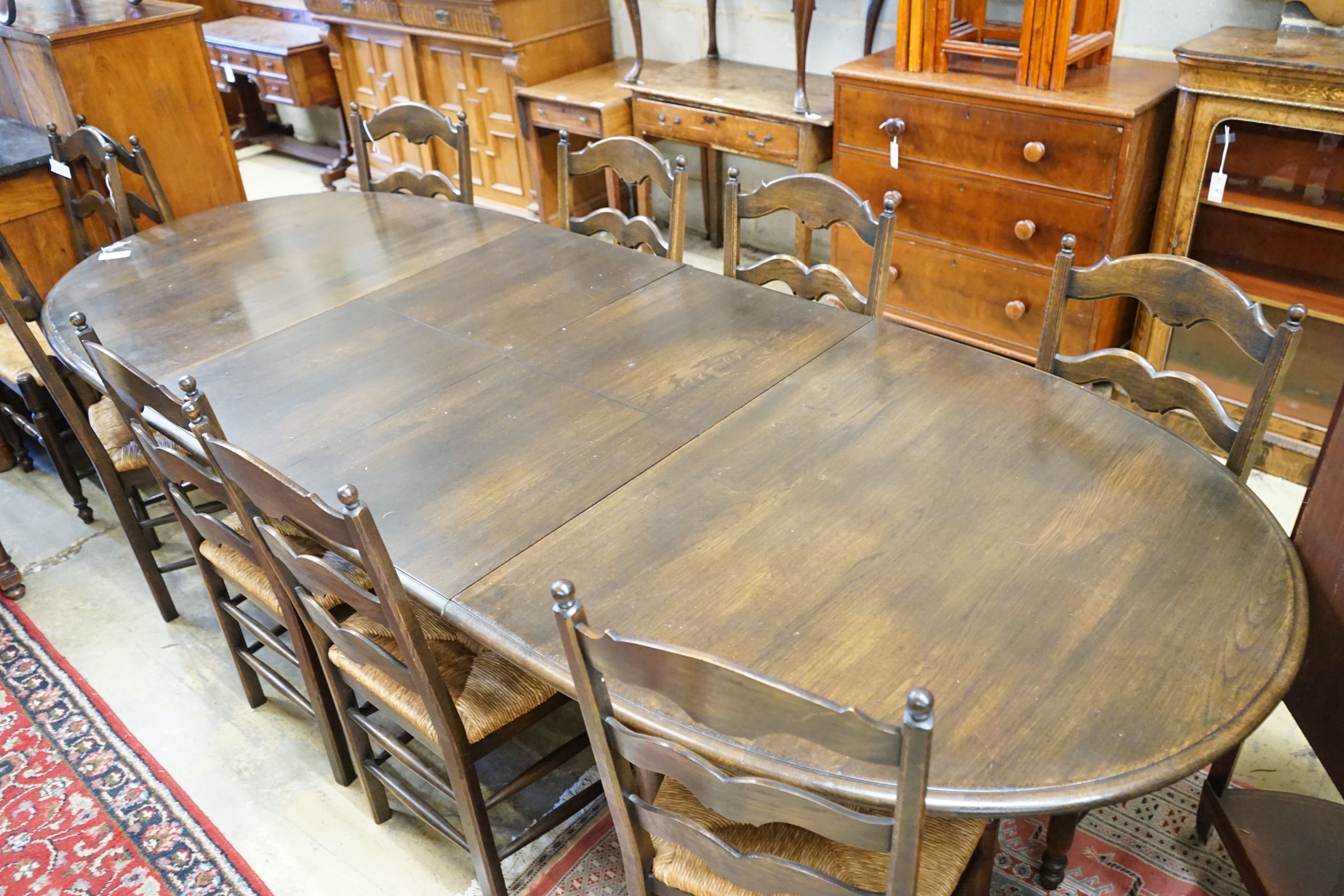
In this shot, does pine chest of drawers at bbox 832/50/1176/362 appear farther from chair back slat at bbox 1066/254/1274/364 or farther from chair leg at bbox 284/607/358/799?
chair leg at bbox 284/607/358/799

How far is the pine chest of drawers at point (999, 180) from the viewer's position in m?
2.53

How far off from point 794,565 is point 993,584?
0.26 m

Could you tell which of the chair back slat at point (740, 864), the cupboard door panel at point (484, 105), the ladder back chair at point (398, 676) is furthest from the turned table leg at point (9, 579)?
the cupboard door panel at point (484, 105)

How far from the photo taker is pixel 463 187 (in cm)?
277

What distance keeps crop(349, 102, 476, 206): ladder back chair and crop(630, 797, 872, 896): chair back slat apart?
2.01m

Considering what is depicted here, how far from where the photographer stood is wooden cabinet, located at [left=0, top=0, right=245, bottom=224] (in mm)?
2889

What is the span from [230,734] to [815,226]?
172 centimetres

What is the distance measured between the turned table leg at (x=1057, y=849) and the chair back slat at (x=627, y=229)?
1479 mm

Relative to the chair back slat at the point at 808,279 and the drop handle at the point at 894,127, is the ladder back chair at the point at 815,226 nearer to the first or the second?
the chair back slat at the point at 808,279

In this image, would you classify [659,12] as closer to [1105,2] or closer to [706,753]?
[1105,2]

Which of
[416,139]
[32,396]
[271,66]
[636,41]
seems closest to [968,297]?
[636,41]

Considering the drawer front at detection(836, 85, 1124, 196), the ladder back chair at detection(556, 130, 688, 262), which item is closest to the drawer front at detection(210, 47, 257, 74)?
the ladder back chair at detection(556, 130, 688, 262)

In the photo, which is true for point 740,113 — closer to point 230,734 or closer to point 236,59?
point 230,734

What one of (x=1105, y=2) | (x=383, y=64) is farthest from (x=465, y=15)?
(x=1105, y=2)
